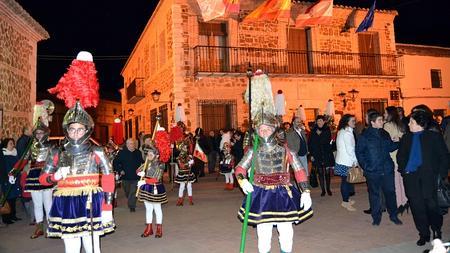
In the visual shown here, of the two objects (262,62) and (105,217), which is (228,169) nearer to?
(105,217)

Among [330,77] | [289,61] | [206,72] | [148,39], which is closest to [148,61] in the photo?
[148,39]

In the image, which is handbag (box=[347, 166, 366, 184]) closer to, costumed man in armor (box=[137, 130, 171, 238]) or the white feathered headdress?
the white feathered headdress

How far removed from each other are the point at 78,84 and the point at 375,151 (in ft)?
16.0

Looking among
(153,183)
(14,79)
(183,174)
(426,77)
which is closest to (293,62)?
(426,77)

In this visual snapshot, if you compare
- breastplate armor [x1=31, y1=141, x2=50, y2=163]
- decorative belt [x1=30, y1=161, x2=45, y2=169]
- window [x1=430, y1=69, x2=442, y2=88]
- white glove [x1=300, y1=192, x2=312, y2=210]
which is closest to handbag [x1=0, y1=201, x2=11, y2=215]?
decorative belt [x1=30, y1=161, x2=45, y2=169]

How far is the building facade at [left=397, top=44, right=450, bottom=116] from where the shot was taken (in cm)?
2210

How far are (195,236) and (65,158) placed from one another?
2.64 metres

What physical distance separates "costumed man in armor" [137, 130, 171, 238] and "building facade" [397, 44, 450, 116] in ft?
61.3

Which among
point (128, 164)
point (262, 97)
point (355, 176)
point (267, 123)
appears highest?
point (262, 97)

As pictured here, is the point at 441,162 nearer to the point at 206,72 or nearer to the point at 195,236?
the point at 195,236

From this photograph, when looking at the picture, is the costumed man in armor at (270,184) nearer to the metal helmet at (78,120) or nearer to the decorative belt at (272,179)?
the decorative belt at (272,179)

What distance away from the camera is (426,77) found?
22.8 m

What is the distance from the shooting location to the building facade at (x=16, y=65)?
11.5 meters

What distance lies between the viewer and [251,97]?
486 cm
